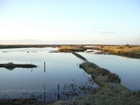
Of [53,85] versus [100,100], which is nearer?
[100,100]

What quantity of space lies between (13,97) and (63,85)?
8140mm

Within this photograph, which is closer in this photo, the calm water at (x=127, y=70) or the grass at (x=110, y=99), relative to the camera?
the grass at (x=110, y=99)

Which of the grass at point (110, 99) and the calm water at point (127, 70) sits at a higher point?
the grass at point (110, 99)

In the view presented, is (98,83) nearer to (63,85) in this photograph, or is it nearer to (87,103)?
(63,85)

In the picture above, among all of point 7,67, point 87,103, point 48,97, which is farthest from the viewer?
point 7,67

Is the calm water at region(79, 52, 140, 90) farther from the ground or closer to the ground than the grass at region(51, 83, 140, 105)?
closer to the ground

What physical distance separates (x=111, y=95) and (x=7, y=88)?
14107mm

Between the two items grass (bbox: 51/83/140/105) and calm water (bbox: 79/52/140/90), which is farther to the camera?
calm water (bbox: 79/52/140/90)

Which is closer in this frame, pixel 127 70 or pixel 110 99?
pixel 110 99

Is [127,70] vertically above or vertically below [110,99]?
below

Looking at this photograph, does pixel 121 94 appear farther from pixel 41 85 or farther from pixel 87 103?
pixel 41 85

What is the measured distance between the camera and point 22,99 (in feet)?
75.8

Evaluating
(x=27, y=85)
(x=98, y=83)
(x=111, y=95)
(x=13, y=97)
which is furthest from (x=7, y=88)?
(x=111, y=95)

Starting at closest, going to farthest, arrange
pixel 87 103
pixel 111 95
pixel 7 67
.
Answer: pixel 87 103 < pixel 111 95 < pixel 7 67
